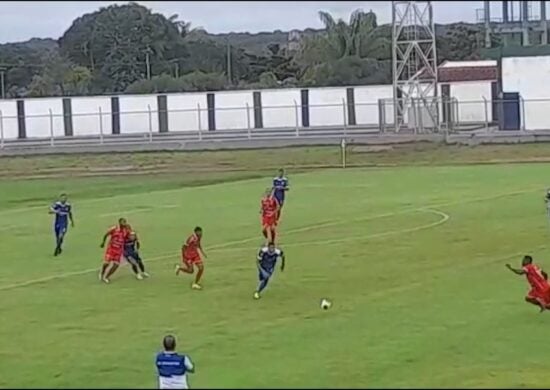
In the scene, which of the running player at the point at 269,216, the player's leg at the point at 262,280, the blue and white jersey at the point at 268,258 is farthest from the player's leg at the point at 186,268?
the running player at the point at 269,216

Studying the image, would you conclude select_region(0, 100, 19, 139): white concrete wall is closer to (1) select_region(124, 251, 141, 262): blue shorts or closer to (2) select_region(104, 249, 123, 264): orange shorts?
(1) select_region(124, 251, 141, 262): blue shorts

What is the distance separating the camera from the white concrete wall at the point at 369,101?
3661 inches

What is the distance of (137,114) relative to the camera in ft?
302

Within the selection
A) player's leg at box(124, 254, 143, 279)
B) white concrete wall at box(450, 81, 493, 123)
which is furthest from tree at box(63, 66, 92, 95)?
player's leg at box(124, 254, 143, 279)

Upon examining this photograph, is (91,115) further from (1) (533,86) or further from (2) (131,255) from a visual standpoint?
(2) (131,255)

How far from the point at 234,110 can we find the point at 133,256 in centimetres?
6375

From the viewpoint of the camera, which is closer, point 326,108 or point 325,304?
point 325,304

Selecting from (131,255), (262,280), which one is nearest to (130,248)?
(131,255)

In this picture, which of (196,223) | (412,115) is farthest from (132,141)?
(196,223)

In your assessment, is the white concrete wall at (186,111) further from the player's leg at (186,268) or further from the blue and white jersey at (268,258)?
the blue and white jersey at (268,258)

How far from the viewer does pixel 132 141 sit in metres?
84.1

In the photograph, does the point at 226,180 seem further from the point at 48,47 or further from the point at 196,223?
the point at 48,47

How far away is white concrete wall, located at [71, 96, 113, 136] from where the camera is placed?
3583 inches

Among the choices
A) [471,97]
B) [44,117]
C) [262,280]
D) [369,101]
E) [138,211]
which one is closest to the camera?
[262,280]
